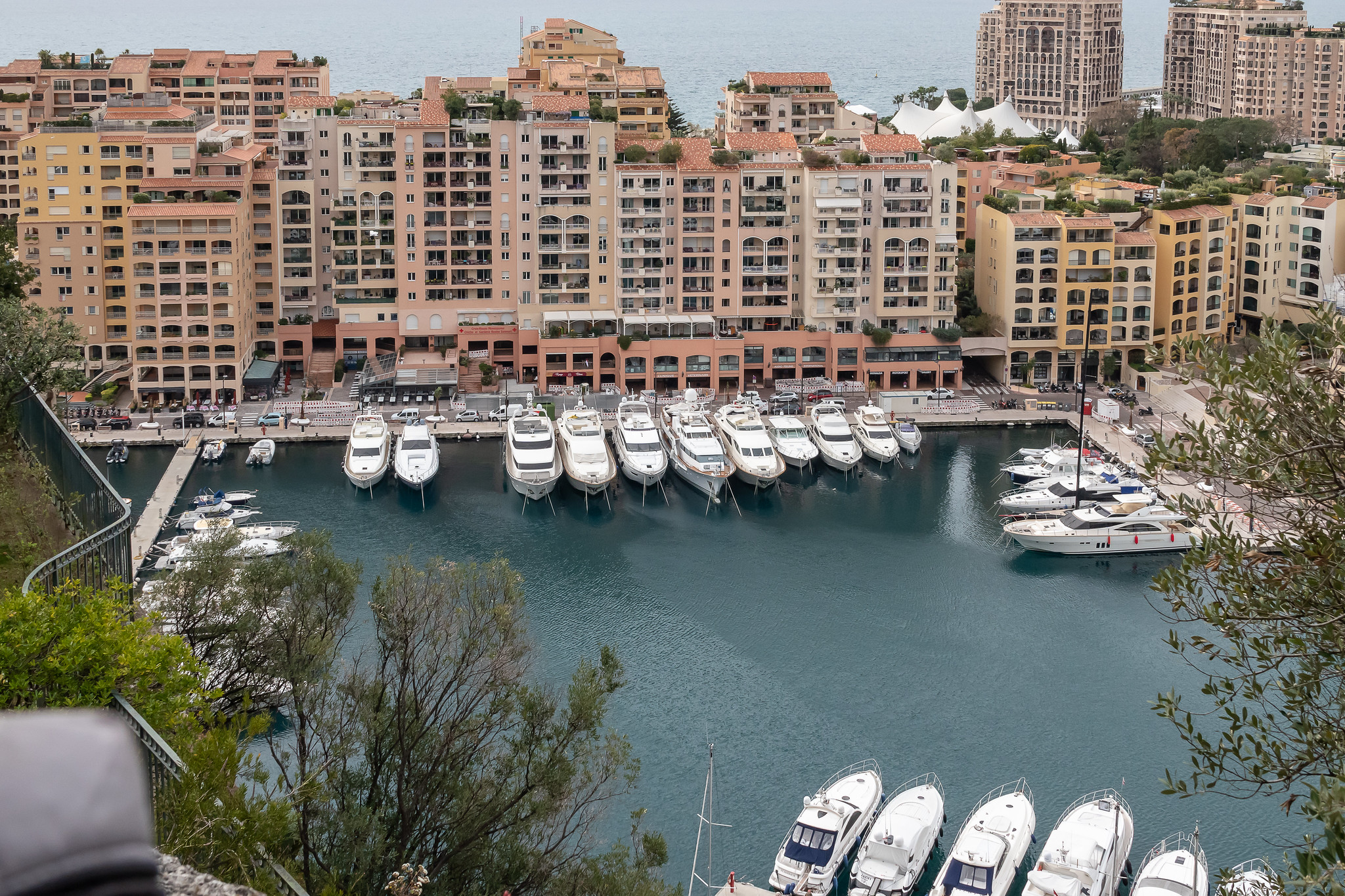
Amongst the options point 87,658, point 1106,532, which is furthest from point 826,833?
point 1106,532

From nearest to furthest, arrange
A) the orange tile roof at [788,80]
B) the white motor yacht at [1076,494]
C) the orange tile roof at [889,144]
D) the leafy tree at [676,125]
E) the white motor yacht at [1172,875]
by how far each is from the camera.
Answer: the white motor yacht at [1172,875], the white motor yacht at [1076,494], the orange tile roof at [889,144], the orange tile roof at [788,80], the leafy tree at [676,125]

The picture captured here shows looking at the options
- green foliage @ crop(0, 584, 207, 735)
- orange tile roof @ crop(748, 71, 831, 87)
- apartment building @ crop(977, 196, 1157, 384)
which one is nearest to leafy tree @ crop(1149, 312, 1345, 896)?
green foliage @ crop(0, 584, 207, 735)

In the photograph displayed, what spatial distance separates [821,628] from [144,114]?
1248 inches

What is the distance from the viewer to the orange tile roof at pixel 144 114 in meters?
51.3

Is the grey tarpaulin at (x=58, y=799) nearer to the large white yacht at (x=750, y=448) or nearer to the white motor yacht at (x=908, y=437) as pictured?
the large white yacht at (x=750, y=448)

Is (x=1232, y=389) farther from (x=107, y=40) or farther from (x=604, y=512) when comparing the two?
(x=107, y=40)

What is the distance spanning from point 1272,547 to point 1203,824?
1370 centimetres

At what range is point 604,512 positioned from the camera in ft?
131

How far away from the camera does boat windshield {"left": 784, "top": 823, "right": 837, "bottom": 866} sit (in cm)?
2203

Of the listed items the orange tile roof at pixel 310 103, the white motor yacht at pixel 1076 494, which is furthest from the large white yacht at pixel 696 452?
the orange tile roof at pixel 310 103

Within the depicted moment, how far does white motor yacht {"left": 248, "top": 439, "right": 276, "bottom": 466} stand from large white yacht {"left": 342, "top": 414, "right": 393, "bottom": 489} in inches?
77.1

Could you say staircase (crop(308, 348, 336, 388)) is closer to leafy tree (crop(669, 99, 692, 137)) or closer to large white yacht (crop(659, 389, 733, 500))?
large white yacht (crop(659, 389, 733, 500))

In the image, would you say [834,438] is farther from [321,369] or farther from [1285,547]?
[1285,547]

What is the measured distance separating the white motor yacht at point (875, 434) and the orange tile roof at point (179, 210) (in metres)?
19.2
